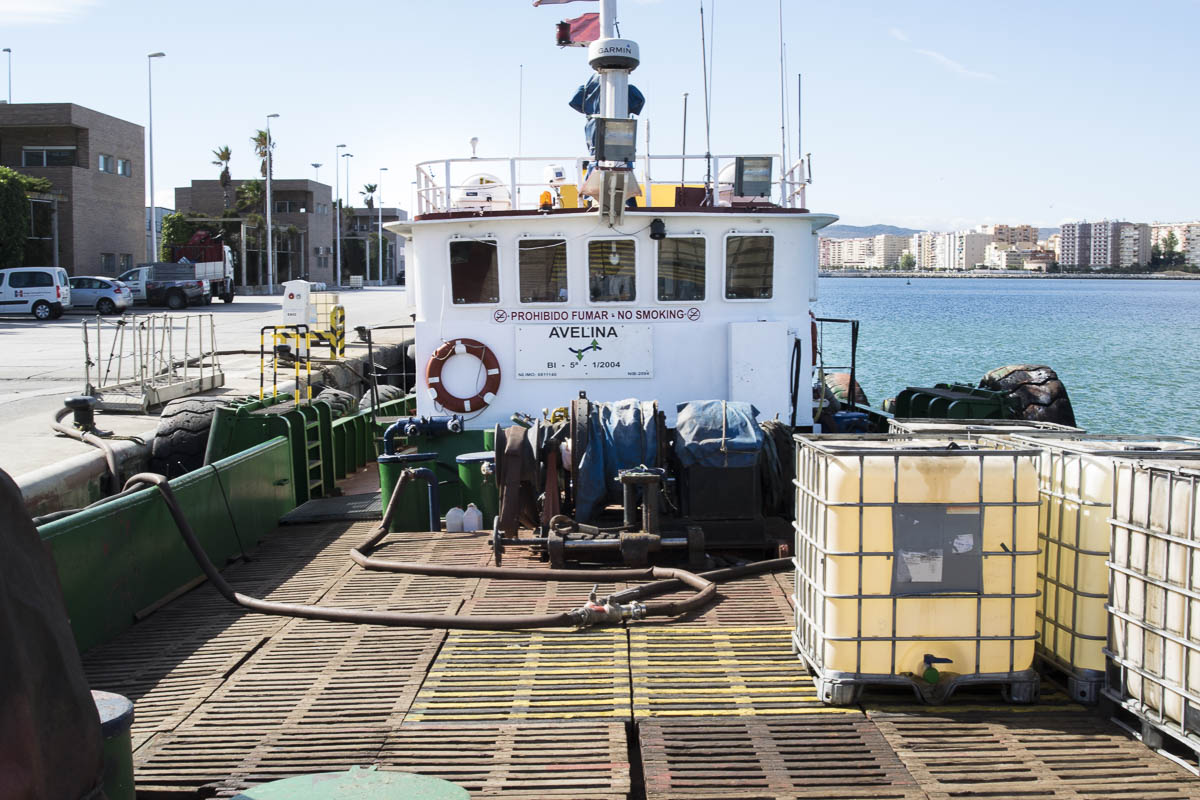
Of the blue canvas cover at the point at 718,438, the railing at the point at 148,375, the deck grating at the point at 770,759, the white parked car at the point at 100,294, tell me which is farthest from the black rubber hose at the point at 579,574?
the white parked car at the point at 100,294

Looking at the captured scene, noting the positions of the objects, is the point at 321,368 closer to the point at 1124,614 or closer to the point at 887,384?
the point at 1124,614

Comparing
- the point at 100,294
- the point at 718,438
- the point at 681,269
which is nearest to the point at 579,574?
the point at 718,438

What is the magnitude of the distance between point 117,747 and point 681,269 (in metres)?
7.81

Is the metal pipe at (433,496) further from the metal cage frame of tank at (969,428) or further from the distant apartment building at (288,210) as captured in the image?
the distant apartment building at (288,210)

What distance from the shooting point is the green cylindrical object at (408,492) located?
369 inches

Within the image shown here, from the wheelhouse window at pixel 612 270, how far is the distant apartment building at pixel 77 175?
41.0m

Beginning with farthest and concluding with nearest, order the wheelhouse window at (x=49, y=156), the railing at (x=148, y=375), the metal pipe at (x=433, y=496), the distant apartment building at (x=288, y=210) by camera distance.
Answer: the distant apartment building at (x=288, y=210) < the wheelhouse window at (x=49, y=156) < the railing at (x=148, y=375) < the metal pipe at (x=433, y=496)

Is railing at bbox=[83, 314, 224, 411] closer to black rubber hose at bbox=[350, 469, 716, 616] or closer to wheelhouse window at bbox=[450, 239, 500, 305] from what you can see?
wheelhouse window at bbox=[450, 239, 500, 305]

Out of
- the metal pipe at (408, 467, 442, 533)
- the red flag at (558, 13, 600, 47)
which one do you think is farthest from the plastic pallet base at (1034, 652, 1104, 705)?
the red flag at (558, 13, 600, 47)

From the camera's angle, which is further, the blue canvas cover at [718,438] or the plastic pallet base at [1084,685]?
the blue canvas cover at [718,438]

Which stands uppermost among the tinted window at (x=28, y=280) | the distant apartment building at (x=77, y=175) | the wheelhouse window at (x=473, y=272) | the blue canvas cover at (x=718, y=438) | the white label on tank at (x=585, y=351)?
the distant apartment building at (x=77, y=175)

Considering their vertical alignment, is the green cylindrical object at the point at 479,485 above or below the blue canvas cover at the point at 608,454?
below

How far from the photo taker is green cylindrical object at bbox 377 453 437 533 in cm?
938

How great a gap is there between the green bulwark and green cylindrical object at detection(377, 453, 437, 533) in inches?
46.0
